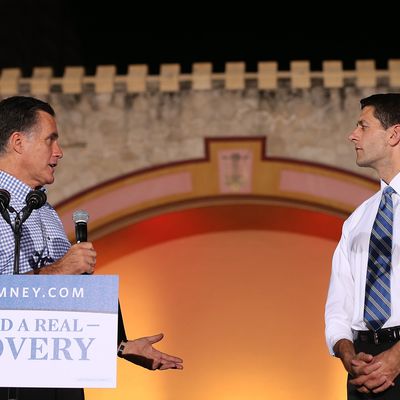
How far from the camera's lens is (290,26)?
13.2m

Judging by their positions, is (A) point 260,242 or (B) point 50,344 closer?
(B) point 50,344

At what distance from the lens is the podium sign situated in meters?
2.41

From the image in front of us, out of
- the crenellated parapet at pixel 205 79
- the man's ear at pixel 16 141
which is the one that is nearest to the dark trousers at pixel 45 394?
the man's ear at pixel 16 141

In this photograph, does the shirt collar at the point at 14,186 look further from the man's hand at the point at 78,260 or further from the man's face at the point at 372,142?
the man's face at the point at 372,142

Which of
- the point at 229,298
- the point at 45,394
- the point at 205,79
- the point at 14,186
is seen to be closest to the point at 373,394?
the point at 45,394

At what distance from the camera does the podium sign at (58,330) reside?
2406 mm

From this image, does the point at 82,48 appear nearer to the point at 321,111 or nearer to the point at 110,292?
the point at 321,111

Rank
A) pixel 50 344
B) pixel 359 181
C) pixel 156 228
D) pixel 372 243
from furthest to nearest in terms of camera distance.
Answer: pixel 156 228 < pixel 359 181 < pixel 372 243 < pixel 50 344

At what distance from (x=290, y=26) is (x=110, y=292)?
11269 millimetres

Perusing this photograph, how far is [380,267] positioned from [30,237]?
3.86 ft

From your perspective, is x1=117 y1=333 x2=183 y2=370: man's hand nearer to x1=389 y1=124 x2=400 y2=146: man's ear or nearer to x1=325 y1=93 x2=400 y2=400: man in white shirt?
x1=325 y1=93 x2=400 y2=400: man in white shirt

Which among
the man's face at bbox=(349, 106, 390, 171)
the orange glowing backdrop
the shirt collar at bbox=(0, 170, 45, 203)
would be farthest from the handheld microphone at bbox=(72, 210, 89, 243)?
the orange glowing backdrop

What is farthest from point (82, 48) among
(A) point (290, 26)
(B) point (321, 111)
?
(B) point (321, 111)

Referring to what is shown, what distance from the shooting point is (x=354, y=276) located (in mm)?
3115
